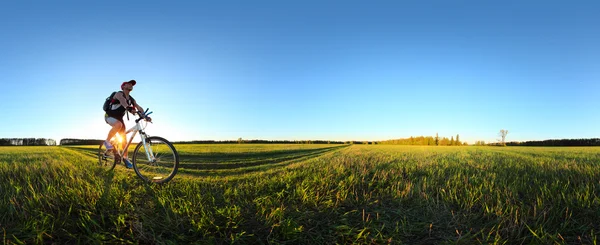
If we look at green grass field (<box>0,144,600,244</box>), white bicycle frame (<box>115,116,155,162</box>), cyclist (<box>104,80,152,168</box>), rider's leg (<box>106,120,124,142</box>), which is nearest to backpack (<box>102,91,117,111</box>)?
cyclist (<box>104,80,152,168</box>)

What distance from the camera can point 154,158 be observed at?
5.61 m

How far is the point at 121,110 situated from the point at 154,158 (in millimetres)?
1530

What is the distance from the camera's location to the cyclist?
5.64m

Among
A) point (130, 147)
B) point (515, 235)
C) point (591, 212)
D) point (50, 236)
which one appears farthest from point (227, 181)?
point (591, 212)

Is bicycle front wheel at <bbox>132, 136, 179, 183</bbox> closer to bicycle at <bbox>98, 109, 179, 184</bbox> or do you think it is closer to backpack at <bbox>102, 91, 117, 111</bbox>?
bicycle at <bbox>98, 109, 179, 184</bbox>

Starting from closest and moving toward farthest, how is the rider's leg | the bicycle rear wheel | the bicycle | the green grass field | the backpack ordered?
the green grass field → the bicycle → the backpack → the rider's leg → the bicycle rear wheel

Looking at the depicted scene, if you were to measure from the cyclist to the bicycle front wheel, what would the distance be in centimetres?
54

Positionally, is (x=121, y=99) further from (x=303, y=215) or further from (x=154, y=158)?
(x=303, y=215)

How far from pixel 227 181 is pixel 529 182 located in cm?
511

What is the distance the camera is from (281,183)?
14.5 feet

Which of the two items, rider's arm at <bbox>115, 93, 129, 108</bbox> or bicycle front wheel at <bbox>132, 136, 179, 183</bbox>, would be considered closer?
bicycle front wheel at <bbox>132, 136, 179, 183</bbox>

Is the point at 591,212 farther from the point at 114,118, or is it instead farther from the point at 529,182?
the point at 114,118

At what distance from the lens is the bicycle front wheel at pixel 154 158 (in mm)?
5426

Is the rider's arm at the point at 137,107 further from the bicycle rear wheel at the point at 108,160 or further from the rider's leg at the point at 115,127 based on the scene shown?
the bicycle rear wheel at the point at 108,160
